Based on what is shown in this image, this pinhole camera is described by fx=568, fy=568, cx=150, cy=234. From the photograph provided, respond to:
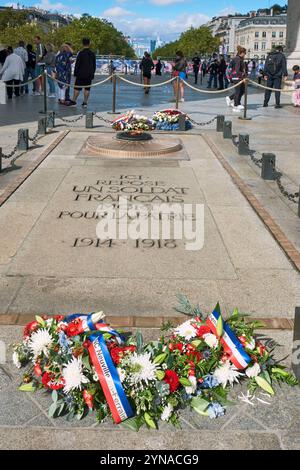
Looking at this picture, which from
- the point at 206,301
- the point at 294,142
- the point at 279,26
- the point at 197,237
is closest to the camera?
the point at 206,301

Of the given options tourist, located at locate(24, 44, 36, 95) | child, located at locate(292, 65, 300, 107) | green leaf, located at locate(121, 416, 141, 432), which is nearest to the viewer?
green leaf, located at locate(121, 416, 141, 432)

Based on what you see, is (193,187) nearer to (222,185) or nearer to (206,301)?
(222,185)

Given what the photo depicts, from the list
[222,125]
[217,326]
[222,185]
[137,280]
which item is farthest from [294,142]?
[217,326]

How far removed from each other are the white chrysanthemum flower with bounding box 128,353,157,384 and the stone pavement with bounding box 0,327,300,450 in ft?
0.91

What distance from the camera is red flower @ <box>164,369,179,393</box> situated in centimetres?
333

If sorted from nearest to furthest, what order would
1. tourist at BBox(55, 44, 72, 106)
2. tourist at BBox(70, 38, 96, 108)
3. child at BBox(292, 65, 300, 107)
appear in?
tourist at BBox(70, 38, 96, 108) → tourist at BBox(55, 44, 72, 106) → child at BBox(292, 65, 300, 107)

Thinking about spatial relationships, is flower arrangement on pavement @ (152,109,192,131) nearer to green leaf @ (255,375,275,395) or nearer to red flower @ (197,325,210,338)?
red flower @ (197,325,210,338)

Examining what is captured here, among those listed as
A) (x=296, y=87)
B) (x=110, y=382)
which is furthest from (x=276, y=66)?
(x=110, y=382)

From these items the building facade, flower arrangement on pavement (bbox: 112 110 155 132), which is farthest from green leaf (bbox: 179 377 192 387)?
the building facade

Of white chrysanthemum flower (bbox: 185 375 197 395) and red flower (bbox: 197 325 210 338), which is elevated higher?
red flower (bbox: 197 325 210 338)

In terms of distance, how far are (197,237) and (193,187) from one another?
90.0 inches

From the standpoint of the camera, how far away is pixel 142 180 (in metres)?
8.95

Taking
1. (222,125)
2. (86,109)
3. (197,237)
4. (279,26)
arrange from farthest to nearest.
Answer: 1. (279,26)
2. (86,109)
3. (222,125)
4. (197,237)

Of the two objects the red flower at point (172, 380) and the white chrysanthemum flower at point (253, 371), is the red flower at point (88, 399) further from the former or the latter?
the white chrysanthemum flower at point (253, 371)
